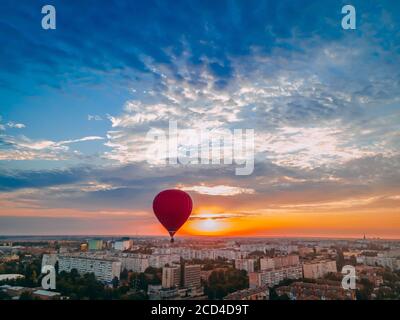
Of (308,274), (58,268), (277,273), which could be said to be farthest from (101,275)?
(308,274)

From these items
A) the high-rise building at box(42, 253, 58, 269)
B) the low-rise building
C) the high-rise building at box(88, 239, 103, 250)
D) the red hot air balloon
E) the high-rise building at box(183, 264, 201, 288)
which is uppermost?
the red hot air balloon

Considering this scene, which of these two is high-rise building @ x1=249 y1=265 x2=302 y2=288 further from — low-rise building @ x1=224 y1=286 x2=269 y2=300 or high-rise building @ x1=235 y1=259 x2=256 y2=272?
low-rise building @ x1=224 y1=286 x2=269 y2=300

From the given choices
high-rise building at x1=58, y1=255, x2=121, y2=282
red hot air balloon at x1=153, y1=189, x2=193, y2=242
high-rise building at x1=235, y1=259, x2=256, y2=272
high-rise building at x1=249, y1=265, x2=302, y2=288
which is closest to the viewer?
red hot air balloon at x1=153, y1=189, x2=193, y2=242

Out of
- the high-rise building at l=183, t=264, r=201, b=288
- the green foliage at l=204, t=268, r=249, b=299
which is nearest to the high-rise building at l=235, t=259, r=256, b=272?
the green foliage at l=204, t=268, r=249, b=299
